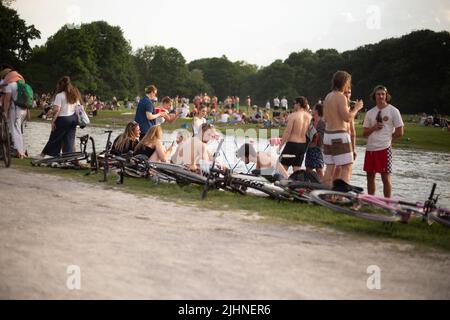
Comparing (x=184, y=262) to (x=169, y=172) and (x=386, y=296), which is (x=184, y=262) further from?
(x=169, y=172)

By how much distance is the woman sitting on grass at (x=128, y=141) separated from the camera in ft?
37.0

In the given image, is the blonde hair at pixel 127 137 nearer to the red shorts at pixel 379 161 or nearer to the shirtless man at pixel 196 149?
the shirtless man at pixel 196 149

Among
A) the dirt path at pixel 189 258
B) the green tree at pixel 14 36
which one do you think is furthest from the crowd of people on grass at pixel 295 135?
the green tree at pixel 14 36

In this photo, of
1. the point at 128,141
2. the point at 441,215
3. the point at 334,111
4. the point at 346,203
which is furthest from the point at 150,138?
the point at 441,215

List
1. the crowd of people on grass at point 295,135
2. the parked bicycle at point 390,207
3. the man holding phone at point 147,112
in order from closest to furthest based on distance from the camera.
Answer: the parked bicycle at point 390,207, the crowd of people on grass at point 295,135, the man holding phone at point 147,112

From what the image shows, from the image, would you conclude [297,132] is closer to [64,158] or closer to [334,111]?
[334,111]

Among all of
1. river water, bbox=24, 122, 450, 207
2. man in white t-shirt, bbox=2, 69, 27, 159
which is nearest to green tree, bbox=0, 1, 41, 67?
river water, bbox=24, 122, 450, 207

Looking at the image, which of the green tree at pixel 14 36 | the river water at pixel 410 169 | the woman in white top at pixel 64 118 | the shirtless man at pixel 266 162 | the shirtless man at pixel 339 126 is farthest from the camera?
the green tree at pixel 14 36

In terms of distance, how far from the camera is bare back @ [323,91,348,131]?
7.96 m

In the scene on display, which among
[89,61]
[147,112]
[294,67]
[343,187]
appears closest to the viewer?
[343,187]

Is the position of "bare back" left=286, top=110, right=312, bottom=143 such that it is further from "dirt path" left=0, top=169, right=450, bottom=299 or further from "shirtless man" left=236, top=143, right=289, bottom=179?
"dirt path" left=0, top=169, right=450, bottom=299

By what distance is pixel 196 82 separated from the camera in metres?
135

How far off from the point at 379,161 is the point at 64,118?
7.30m

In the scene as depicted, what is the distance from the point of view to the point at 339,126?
26.4ft
